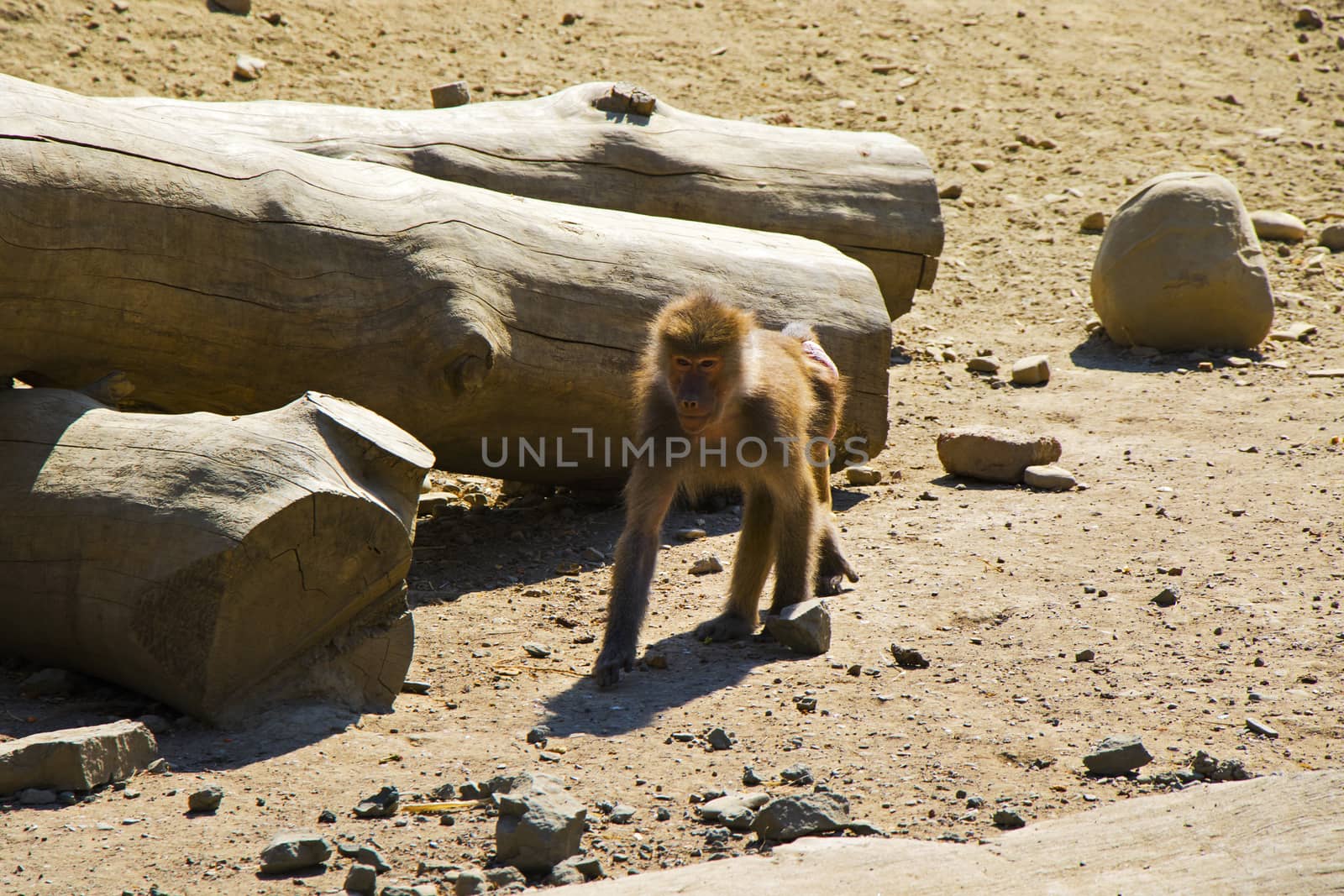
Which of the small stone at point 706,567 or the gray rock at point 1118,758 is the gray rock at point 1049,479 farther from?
the gray rock at point 1118,758

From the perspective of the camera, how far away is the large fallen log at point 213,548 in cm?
400

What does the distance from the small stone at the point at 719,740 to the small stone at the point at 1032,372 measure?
17.2ft

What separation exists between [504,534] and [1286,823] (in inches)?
162

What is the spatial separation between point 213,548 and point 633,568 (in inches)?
65.3

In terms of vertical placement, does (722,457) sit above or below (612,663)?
above

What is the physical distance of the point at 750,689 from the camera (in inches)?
180

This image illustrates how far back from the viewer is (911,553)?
596cm

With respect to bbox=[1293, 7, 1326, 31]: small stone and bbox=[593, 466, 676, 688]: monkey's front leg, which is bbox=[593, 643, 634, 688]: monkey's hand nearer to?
bbox=[593, 466, 676, 688]: monkey's front leg

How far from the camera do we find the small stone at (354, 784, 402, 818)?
3.51 metres

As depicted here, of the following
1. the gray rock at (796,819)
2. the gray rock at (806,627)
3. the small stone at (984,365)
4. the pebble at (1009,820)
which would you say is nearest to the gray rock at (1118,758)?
the pebble at (1009,820)

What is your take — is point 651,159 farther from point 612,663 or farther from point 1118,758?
point 1118,758

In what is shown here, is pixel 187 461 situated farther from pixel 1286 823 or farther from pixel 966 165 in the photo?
pixel 966 165

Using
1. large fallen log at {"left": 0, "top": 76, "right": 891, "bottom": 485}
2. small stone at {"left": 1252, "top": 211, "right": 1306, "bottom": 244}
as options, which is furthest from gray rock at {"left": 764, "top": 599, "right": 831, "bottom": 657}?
small stone at {"left": 1252, "top": 211, "right": 1306, "bottom": 244}

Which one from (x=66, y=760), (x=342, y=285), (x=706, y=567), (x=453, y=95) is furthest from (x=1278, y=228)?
(x=66, y=760)
